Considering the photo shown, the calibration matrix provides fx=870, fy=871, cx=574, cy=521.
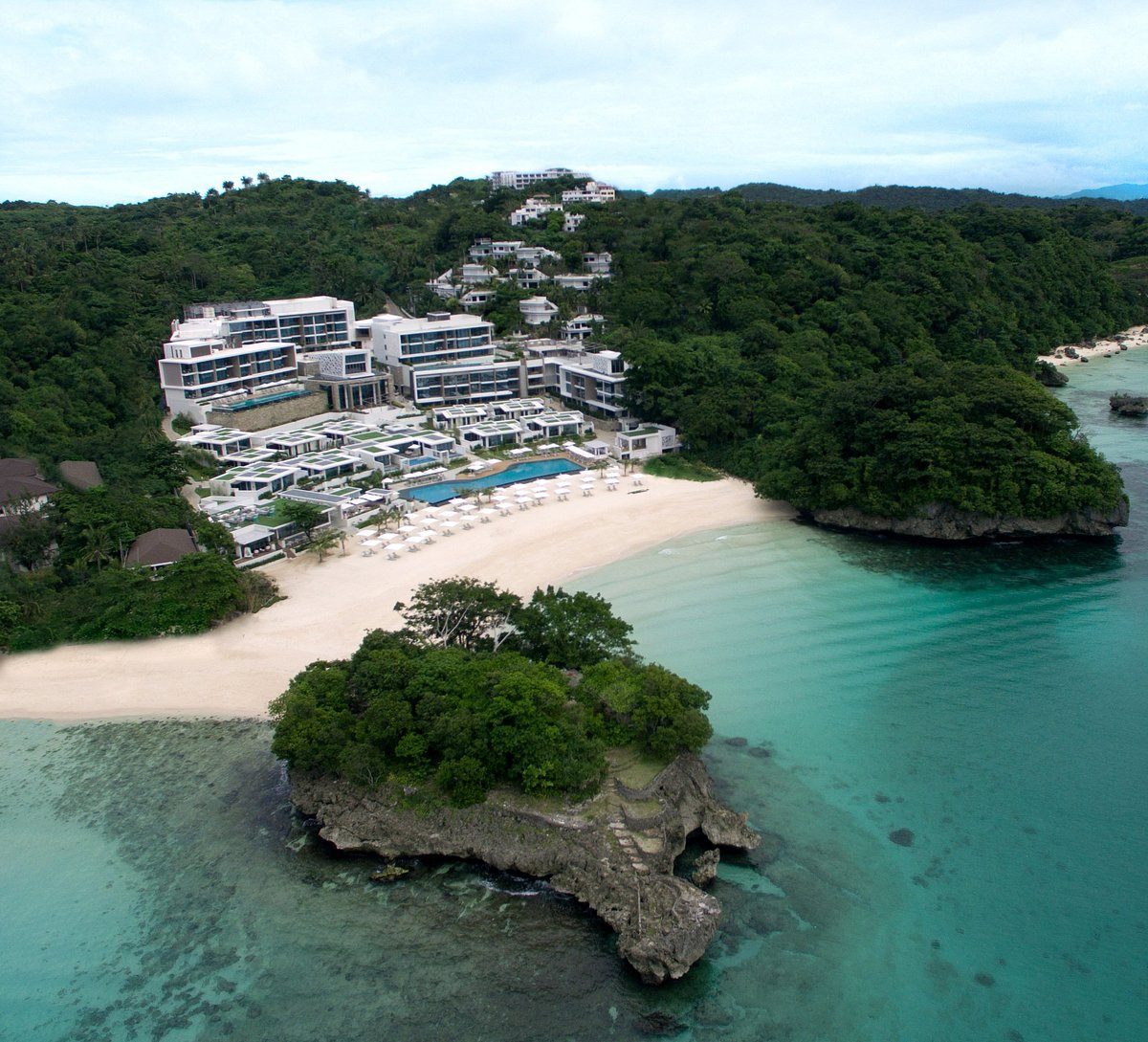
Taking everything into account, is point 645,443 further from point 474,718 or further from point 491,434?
point 474,718

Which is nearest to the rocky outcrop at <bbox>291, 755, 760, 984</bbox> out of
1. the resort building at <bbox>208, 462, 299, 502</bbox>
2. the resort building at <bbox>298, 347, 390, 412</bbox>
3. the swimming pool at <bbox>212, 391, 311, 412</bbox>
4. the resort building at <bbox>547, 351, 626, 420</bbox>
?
the resort building at <bbox>208, 462, 299, 502</bbox>

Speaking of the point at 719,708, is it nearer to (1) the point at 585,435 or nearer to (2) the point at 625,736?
(2) the point at 625,736

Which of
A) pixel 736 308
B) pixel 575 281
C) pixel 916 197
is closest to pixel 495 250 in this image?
pixel 575 281

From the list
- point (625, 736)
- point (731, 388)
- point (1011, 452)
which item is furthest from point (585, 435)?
point (625, 736)

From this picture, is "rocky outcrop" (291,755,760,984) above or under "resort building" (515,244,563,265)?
under

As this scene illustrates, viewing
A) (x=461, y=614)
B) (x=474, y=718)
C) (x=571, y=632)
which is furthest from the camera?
(x=461, y=614)

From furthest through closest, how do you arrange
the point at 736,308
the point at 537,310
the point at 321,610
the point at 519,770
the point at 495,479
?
the point at 537,310 < the point at 736,308 < the point at 495,479 < the point at 321,610 < the point at 519,770

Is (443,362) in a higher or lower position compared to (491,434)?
higher

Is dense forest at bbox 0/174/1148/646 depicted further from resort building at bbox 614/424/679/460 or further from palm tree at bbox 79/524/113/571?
resort building at bbox 614/424/679/460
